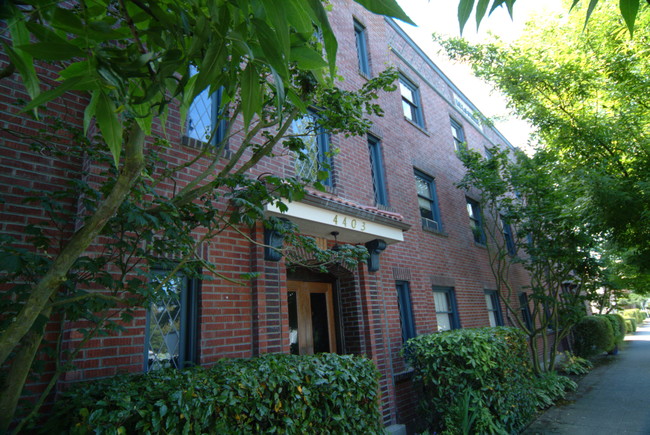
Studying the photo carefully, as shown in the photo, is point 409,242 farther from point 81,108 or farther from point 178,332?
point 81,108

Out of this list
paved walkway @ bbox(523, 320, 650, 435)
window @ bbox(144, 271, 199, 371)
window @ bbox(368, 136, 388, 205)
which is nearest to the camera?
window @ bbox(144, 271, 199, 371)

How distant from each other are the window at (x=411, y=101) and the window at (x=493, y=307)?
5.31 metres

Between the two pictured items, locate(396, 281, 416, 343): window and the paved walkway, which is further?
locate(396, 281, 416, 343): window

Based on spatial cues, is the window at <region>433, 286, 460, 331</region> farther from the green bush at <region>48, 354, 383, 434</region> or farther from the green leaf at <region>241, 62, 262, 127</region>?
the green leaf at <region>241, 62, 262, 127</region>

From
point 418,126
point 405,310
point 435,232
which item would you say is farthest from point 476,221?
point 405,310

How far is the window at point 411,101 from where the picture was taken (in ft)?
35.0

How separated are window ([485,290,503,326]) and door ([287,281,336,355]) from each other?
638 cm

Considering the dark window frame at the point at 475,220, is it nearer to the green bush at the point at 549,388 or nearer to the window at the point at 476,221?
the window at the point at 476,221

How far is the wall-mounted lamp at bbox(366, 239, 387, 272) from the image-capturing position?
6480 millimetres

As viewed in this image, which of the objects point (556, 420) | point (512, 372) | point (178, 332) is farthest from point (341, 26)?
point (556, 420)

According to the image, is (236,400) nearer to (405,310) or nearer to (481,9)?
(481,9)

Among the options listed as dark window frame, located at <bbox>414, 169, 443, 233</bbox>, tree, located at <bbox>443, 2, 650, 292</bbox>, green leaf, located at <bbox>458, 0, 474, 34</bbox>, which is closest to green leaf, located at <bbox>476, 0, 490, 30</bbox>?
green leaf, located at <bbox>458, 0, 474, 34</bbox>

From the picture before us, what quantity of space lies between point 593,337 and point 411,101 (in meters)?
12.7

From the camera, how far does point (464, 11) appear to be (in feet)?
3.60
